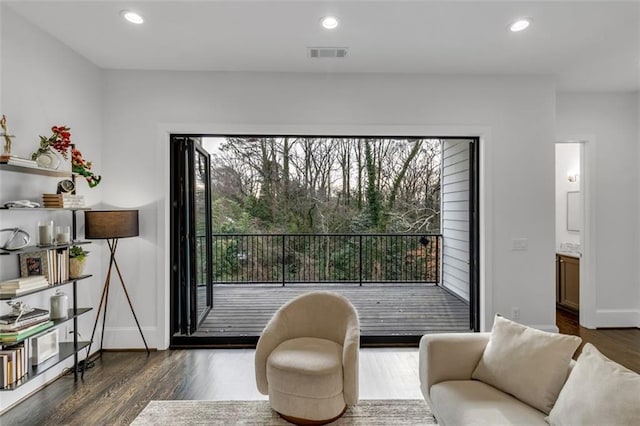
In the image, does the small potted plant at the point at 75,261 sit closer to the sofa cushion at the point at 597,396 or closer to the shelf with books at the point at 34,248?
the shelf with books at the point at 34,248

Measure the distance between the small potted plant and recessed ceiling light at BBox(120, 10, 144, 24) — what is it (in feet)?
6.36

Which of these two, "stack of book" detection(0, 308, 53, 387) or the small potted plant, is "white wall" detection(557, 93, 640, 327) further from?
"stack of book" detection(0, 308, 53, 387)

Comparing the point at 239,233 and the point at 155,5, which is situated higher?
the point at 155,5

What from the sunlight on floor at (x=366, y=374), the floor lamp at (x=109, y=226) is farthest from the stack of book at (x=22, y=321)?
the sunlight on floor at (x=366, y=374)

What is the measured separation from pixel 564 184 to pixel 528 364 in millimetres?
4680

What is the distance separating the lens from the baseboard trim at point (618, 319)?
4109 mm

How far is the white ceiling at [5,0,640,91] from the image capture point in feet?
8.01

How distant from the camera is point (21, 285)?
→ 2.30m

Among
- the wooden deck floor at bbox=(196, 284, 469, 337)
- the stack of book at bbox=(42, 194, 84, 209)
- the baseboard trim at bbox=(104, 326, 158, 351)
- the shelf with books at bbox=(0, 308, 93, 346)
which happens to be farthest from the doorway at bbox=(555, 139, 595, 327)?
the shelf with books at bbox=(0, 308, 93, 346)

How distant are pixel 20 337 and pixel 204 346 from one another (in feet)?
5.33

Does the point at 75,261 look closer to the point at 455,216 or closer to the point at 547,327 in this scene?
the point at 547,327

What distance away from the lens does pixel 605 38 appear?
→ 286cm

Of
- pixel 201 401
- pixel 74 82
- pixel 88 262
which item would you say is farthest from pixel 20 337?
pixel 74 82

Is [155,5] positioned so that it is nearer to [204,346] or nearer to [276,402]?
[276,402]
